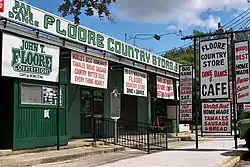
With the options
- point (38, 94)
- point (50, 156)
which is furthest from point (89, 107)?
point (50, 156)

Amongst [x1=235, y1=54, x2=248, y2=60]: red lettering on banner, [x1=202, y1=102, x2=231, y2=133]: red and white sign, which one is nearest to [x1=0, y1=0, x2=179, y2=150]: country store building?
[x1=202, y1=102, x2=231, y2=133]: red and white sign

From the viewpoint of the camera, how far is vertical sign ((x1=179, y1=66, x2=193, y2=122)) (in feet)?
63.9

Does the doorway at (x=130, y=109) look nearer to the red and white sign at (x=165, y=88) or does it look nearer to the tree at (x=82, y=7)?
the red and white sign at (x=165, y=88)

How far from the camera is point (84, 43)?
14.7 metres

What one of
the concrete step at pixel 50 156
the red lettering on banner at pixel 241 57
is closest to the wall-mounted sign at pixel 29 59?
the concrete step at pixel 50 156

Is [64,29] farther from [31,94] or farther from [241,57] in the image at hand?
[241,57]

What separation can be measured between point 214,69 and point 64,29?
20.6 feet

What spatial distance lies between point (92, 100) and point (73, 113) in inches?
67.9

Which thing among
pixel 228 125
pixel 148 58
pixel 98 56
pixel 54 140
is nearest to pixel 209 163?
pixel 228 125

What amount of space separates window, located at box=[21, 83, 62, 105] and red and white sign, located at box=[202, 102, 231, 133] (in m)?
6.31

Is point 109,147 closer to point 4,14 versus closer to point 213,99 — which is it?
point 213,99

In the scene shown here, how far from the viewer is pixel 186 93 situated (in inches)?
784

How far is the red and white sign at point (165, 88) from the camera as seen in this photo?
22158mm

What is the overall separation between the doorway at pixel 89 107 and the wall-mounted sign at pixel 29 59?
474cm
